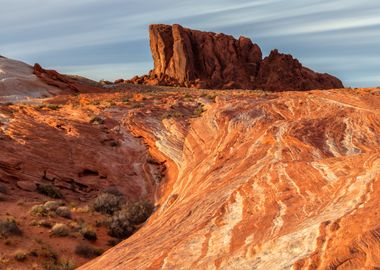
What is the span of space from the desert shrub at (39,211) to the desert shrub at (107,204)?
1.84 m

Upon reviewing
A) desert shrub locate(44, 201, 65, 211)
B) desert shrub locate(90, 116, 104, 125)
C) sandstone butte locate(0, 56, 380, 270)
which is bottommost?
desert shrub locate(44, 201, 65, 211)

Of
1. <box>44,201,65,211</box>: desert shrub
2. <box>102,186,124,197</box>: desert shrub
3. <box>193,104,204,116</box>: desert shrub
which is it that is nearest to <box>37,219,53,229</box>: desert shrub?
<box>44,201,65,211</box>: desert shrub

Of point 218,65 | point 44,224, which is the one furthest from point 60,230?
point 218,65

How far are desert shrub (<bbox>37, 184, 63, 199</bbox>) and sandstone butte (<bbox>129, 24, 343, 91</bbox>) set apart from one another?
88.4 m

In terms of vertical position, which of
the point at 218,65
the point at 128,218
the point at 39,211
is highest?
the point at 218,65

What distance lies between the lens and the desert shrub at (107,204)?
18.0 meters

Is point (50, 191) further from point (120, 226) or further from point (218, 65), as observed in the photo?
point (218, 65)

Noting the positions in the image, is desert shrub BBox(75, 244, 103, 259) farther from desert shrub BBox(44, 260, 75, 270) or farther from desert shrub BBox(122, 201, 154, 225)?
desert shrub BBox(122, 201, 154, 225)

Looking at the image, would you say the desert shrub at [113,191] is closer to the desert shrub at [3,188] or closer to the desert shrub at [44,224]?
the desert shrub at [3,188]

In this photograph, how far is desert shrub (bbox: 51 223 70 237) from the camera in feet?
49.9

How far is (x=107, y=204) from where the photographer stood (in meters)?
18.2

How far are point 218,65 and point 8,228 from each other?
330 feet

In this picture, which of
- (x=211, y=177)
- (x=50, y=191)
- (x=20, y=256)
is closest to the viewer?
(x=20, y=256)

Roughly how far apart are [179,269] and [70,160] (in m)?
15.4
